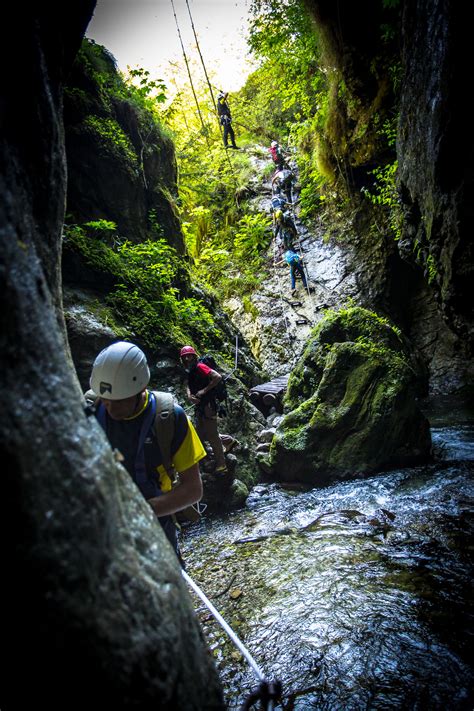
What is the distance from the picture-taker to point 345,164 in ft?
40.0

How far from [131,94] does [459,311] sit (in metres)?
9.35

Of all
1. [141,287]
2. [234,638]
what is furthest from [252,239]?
[234,638]

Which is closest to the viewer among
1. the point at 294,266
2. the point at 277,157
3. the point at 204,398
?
the point at 204,398

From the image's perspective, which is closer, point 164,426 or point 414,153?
point 164,426

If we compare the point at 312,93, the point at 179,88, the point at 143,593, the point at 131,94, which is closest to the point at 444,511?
the point at 143,593

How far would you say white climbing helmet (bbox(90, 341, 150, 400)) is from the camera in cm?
234

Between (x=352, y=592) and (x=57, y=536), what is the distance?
3236mm

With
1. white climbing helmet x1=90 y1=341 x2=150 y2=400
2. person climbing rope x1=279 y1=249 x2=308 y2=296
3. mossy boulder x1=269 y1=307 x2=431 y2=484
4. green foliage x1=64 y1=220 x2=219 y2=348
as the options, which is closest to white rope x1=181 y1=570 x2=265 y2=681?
white climbing helmet x1=90 y1=341 x2=150 y2=400

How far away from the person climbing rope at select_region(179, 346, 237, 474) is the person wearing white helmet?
148 inches

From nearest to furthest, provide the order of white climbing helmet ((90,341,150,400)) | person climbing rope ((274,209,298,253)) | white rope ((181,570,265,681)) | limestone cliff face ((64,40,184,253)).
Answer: white rope ((181,570,265,681))
white climbing helmet ((90,341,150,400))
limestone cliff face ((64,40,184,253))
person climbing rope ((274,209,298,253))

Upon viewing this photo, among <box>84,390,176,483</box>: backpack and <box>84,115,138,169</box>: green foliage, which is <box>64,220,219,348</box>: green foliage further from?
<box>84,390,176,483</box>: backpack

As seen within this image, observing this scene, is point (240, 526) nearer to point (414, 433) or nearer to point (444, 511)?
point (444, 511)

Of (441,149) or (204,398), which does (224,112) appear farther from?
(204,398)

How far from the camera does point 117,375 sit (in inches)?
92.0
